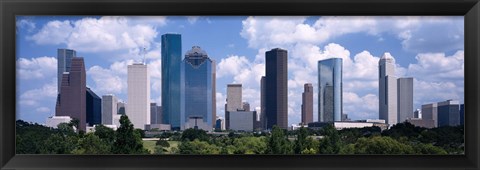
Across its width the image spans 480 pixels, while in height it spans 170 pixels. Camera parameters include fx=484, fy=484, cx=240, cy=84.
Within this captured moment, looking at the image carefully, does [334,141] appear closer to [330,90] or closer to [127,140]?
[330,90]

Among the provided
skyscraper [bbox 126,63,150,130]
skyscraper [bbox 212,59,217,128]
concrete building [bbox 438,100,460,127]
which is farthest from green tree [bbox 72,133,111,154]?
concrete building [bbox 438,100,460,127]

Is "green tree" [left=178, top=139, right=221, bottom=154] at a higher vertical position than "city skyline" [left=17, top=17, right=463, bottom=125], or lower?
lower

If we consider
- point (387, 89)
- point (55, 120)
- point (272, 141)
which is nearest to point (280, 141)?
point (272, 141)

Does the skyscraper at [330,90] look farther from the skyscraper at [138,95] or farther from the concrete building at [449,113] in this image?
the skyscraper at [138,95]

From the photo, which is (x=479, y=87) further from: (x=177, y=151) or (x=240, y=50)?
(x=177, y=151)

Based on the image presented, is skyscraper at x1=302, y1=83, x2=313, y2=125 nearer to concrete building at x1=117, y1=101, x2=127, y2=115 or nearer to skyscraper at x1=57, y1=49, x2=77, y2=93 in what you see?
concrete building at x1=117, y1=101, x2=127, y2=115

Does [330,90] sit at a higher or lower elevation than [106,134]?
higher
